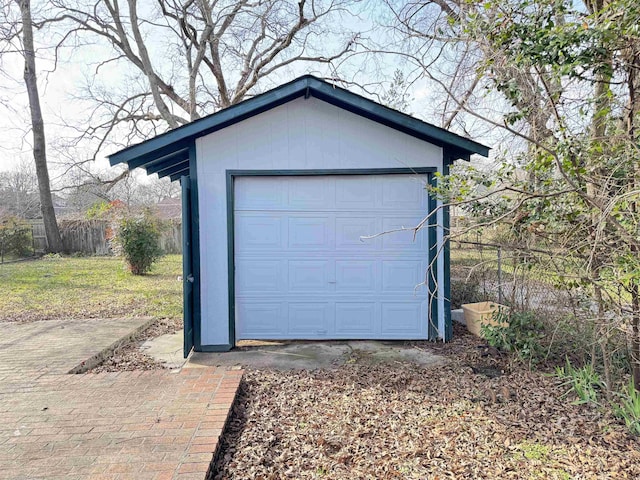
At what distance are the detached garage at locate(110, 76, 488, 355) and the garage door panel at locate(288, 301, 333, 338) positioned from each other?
14mm

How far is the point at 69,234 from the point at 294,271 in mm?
17132

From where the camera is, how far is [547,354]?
13.7 feet

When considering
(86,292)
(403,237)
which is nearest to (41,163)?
(86,292)

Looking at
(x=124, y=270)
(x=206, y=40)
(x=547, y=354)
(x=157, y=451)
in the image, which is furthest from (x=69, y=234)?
(x=547, y=354)

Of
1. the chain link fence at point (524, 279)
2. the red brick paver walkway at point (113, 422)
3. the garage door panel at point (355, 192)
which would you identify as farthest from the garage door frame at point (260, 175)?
the red brick paver walkway at point (113, 422)

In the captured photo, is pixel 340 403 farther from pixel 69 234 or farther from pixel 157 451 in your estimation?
pixel 69 234

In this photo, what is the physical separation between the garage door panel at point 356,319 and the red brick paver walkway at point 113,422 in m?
1.74

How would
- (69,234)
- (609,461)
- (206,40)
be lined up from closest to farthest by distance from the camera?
(609,461) → (206,40) → (69,234)

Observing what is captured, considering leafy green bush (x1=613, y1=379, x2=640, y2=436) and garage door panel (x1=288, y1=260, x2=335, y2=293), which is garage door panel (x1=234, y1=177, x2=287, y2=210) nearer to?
garage door panel (x1=288, y1=260, x2=335, y2=293)

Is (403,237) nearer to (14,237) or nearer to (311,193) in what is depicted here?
(311,193)

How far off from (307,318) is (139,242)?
26.2 feet

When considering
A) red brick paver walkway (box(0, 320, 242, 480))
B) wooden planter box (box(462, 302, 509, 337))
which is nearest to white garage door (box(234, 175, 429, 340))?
wooden planter box (box(462, 302, 509, 337))

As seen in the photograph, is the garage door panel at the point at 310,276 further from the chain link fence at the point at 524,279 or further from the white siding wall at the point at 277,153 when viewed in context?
the chain link fence at the point at 524,279

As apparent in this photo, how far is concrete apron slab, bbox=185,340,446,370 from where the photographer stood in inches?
181
